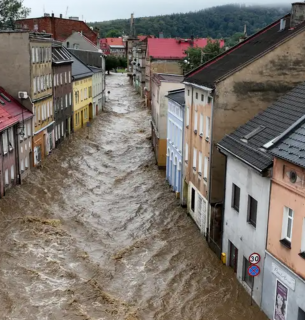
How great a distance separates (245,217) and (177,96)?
53.3 ft

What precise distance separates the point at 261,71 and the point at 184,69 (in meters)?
37.1

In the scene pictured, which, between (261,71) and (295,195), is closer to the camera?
(295,195)

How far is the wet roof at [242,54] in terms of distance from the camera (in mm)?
23392

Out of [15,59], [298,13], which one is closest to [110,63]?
[15,59]

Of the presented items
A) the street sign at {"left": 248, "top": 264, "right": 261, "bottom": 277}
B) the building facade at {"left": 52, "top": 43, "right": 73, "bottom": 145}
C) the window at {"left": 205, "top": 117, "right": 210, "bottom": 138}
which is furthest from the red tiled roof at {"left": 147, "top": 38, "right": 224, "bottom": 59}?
the street sign at {"left": 248, "top": 264, "right": 261, "bottom": 277}

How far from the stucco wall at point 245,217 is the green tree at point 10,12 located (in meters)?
65.8

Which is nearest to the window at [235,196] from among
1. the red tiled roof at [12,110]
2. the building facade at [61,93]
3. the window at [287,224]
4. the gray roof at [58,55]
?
the window at [287,224]

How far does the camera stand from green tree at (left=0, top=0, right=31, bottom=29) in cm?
7825

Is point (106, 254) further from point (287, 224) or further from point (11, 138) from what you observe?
point (11, 138)

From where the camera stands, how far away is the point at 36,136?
1522 inches

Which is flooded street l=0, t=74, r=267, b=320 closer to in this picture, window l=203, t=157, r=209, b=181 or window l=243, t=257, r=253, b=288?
window l=243, t=257, r=253, b=288

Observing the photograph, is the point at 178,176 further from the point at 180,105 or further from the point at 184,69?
the point at 184,69

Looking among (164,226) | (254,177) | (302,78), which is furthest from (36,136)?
(254,177)

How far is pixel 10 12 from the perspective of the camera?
3103 inches
